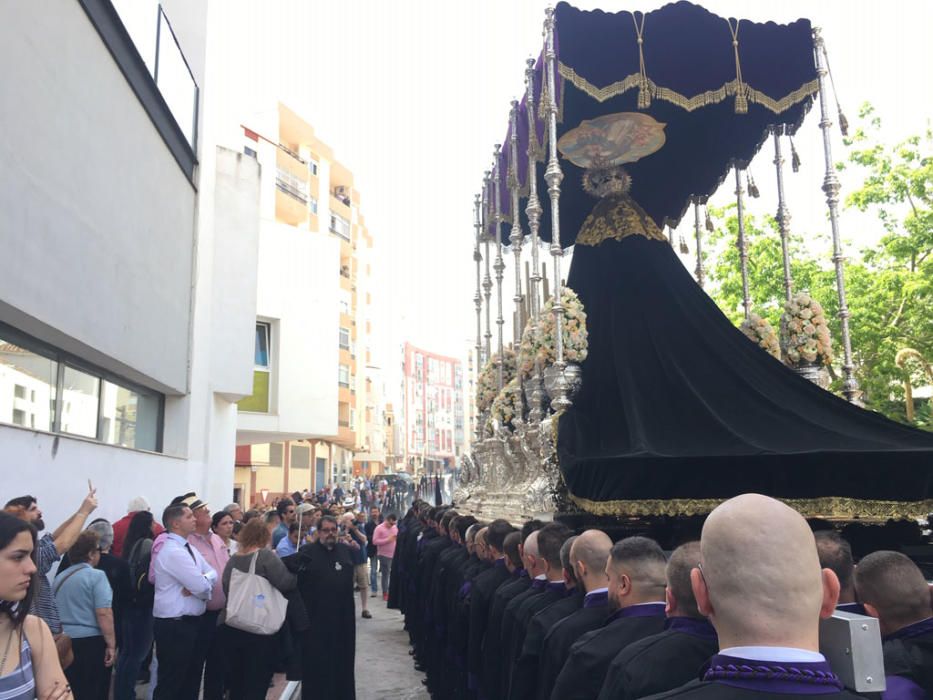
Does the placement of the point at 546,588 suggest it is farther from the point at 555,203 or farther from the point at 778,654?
the point at 555,203

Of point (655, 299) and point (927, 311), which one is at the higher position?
Result: point (927, 311)

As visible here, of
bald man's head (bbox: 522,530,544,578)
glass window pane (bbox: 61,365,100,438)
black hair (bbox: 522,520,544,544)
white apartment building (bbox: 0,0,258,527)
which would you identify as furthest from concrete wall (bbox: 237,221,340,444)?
bald man's head (bbox: 522,530,544,578)

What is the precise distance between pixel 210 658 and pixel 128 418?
634 centimetres

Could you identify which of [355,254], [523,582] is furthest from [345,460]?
[523,582]

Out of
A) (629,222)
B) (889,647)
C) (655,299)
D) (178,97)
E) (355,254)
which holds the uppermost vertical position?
(355,254)

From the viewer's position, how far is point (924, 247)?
19141 millimetres

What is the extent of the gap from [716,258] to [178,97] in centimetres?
1598

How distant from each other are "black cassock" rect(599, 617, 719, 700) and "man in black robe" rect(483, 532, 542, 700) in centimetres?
242

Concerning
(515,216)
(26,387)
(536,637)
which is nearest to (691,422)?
(536,637)

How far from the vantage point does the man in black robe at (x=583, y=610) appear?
140 inches

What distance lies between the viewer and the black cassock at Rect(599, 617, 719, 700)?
8.14ft

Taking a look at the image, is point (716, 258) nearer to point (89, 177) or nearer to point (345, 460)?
point (89, 177)

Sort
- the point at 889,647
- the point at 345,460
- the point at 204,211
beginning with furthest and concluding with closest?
the point at 345,460
the point at 204,211
the point at 889,647

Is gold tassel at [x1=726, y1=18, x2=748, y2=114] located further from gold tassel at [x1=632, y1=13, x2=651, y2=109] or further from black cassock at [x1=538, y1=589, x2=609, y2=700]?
black cassock at [x1=538, y1=589, x2=609, y2=700]
